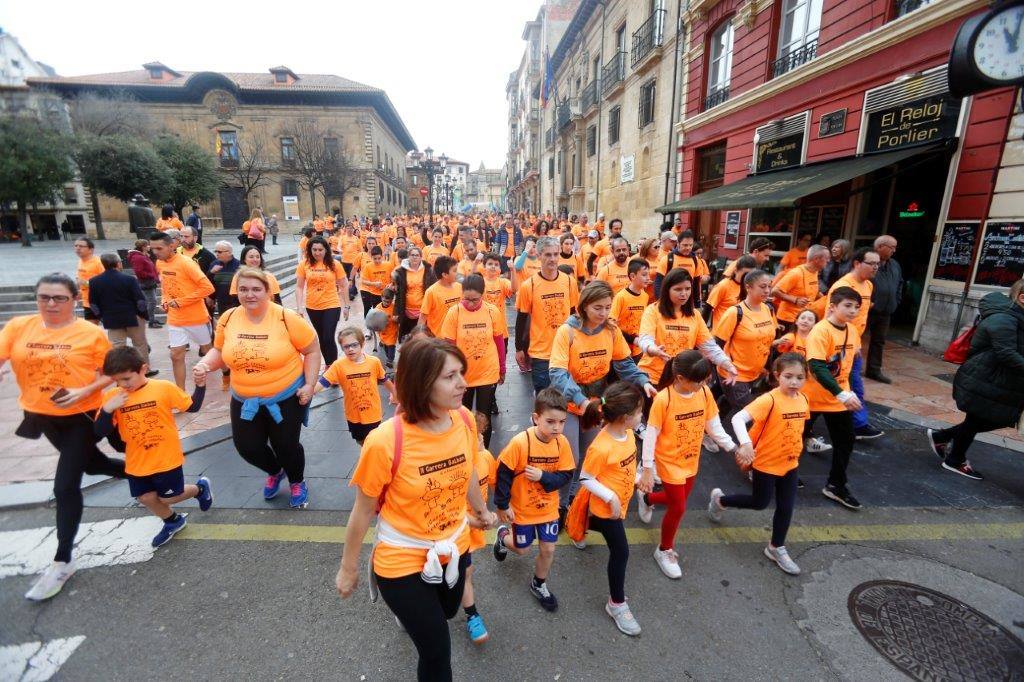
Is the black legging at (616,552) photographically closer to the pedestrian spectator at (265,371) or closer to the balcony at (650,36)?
the pedestrian spectator at (265,371)

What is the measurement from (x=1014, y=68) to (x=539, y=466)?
17.2 ft

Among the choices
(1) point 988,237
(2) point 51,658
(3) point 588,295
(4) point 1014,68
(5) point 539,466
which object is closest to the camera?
(2) point 51,658

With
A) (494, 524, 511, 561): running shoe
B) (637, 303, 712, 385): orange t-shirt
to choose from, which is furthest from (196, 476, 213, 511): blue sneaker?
(637, 303, 712, 385): orange t-shirt

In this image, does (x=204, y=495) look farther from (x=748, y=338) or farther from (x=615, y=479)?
(x=748, y=338)

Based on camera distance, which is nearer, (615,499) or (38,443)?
(615,499)

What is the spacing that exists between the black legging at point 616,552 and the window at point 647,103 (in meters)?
19.0

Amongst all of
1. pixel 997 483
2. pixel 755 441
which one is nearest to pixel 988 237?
pixel 997 483

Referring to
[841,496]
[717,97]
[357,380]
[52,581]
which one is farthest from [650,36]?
[52,581]

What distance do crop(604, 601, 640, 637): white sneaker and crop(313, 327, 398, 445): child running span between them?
2.40m

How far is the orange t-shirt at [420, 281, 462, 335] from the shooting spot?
5039 mm

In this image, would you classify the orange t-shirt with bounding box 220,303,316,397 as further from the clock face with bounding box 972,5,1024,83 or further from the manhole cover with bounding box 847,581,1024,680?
the clock face with bounding box 972,5,1024,83

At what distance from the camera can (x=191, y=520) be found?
12.0ft

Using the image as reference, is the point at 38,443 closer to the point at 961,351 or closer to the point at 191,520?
the point at 191,520

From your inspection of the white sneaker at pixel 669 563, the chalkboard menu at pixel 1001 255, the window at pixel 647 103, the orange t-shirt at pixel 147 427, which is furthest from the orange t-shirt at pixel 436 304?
the window at pixel 647 103
